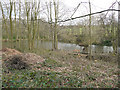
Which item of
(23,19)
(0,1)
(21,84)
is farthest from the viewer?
(23,19)

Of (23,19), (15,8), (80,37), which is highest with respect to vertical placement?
(15,8)

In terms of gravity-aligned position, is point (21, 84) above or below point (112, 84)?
above

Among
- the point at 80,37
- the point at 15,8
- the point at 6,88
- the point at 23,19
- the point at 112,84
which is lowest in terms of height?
the point at 112,84

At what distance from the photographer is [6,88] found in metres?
3.23

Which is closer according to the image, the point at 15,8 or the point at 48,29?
the point at 15,8

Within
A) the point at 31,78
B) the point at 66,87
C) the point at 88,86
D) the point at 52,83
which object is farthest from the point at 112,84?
the point at 31,78

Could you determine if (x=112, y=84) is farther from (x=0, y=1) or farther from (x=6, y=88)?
(x=0, y=1)

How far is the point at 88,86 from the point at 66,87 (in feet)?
2.65

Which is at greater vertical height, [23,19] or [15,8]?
[15,8]

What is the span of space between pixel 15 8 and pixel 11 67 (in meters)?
9.72

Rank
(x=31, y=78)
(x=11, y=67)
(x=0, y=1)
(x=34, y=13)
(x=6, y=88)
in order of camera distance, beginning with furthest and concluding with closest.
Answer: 1. (x=34, y=13)
2. (x=0, y=1)
3. (x=11, y=67)
4. (x=31, y=78)
5. (x=6, y=88)

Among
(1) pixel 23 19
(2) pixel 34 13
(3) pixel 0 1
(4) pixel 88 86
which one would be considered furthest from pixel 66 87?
(1) pixel 23 19

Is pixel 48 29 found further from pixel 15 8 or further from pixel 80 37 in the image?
pixel 80 37

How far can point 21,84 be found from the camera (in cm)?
347
